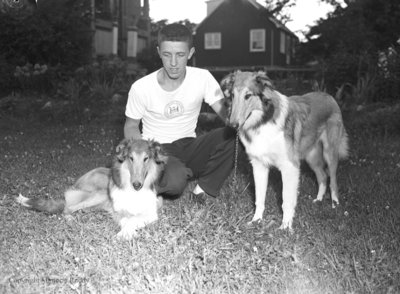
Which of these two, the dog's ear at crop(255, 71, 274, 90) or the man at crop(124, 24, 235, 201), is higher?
the dog's ear at crop(255, 71, 274, 90)

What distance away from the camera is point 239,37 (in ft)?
97.6

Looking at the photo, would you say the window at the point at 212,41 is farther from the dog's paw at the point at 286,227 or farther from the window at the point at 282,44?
the dog's paw at the point at 286,227

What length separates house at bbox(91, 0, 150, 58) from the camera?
19416 millimetres

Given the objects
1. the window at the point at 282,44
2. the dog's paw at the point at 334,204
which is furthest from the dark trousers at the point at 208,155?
the window at the point at 282,44

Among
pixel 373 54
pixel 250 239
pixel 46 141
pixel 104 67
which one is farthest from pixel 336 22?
pixel 250 239

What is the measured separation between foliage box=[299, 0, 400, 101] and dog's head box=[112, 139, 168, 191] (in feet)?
23.8

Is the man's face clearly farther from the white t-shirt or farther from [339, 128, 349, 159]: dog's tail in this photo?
Answer: [339, 128, 349, 159]: dog's tail

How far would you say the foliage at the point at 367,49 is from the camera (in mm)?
10047

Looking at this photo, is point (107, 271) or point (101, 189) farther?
point (101, 189)

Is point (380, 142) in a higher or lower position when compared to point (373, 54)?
lower

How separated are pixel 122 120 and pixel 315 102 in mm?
5889

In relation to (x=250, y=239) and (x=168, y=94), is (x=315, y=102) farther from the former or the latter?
(x=250, y=239)

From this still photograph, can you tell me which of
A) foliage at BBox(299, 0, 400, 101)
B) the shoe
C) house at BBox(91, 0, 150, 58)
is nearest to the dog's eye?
the shoe

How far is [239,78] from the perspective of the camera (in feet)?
13.1
